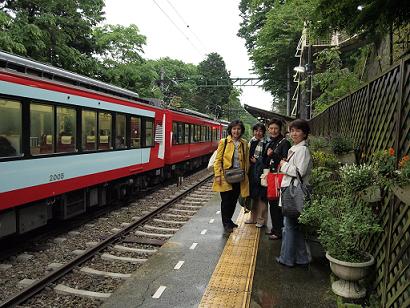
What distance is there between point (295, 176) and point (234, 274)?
129 centimetres

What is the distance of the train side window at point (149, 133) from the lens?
36.4 ft

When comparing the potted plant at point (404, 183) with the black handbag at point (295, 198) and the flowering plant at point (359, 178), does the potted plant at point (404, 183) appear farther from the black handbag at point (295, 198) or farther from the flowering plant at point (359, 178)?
the black handbag at point (295, 198)

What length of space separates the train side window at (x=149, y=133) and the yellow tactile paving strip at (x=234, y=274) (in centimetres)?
572

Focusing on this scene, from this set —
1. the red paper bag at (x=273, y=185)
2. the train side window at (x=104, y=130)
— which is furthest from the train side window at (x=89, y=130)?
the red paper bag at (x=273, y=185)

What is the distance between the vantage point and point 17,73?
18.6 feet

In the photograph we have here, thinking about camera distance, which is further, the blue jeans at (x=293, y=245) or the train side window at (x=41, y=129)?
the train side window at (x=41, y=129)

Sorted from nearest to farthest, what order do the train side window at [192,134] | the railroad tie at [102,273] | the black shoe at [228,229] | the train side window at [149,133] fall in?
the railroad tie at [102,273] < the black shoe at [228,229] < the train side window at [149,133] < the train side window at [192,134]

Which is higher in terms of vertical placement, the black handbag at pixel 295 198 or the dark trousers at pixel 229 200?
the black handbag at pixel 295 198

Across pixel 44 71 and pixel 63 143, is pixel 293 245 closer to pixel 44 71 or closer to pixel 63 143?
pixel 63 143

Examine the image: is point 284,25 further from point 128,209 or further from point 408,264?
point 408,264

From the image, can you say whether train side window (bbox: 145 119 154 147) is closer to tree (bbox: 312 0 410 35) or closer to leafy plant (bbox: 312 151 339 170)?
leafy plant (bbox: 312 151 339 170)

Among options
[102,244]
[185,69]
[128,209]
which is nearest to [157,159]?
[128,209]

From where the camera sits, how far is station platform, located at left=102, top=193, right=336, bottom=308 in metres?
3.74

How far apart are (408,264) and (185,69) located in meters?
48.6
